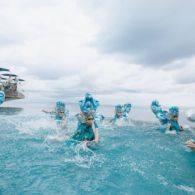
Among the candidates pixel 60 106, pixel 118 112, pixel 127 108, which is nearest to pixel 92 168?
pixel 60 106

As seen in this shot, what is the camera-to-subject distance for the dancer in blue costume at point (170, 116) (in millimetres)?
13898

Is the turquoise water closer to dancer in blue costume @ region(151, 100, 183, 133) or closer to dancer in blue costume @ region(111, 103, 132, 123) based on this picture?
dancer in blue costume @ region(151, 100, 183, 133)

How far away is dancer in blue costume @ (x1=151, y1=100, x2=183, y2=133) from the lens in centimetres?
1390

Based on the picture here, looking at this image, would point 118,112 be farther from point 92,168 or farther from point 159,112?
point 92,168

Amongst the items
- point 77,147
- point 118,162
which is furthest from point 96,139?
point 118,162

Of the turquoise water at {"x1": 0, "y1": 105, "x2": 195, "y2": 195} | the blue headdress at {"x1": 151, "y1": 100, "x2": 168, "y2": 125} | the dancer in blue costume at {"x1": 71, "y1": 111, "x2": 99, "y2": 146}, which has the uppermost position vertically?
the blue headdress at {"x1": 151, "y1": 100, "x2": 168, "y2": 125}

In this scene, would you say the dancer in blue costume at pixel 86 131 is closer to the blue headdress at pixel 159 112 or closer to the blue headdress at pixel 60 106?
the blue headdress at pixel 60 106

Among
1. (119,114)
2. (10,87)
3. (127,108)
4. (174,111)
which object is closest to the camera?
(174,111)

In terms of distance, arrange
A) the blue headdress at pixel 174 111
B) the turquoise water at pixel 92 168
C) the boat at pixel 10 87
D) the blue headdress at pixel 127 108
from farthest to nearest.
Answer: the boat at pixel 10 87 < the blue headdress at pixel 127 108 < the blue headdress at pixel 174 111 < the turquoise water at pixel 92 168

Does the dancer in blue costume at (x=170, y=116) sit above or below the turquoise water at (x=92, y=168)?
above

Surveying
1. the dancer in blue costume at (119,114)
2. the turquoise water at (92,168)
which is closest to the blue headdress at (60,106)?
the turquoise water at (92,168)

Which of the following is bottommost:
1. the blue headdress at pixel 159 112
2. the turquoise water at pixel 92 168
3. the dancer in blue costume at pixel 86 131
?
the turquoise water at pixel 92 168

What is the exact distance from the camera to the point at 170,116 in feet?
46.9

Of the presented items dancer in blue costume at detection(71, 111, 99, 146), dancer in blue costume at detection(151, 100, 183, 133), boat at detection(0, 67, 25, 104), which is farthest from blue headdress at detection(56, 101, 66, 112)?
boat at detection(0, 67, 25, 104)
